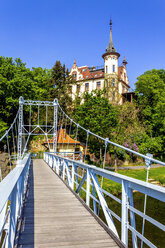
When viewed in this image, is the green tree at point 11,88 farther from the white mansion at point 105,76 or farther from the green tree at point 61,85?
the white mansion at point 105,76

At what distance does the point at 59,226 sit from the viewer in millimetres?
3270

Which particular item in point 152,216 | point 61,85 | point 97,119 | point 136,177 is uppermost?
point 61,85

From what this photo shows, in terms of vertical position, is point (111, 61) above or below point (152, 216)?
above

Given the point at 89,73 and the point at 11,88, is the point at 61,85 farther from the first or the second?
the point at 89,73

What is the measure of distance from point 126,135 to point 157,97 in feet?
35.0

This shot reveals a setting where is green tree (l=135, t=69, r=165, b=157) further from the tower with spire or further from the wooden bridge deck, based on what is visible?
the wooden bridge deck

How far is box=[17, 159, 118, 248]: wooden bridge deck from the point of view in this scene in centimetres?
270

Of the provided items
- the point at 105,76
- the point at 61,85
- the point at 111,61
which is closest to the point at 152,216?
Answer: the point at 61,85

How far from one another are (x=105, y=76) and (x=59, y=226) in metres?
33.2

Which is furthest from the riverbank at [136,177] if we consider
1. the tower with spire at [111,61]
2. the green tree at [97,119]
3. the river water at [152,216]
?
the tower with spire at [111,61]

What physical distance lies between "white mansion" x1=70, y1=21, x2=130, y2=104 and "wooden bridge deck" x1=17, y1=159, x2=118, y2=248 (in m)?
27.1

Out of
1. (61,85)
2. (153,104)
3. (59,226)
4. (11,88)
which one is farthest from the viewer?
(61,85)

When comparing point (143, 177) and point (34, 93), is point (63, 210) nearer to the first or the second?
point (143, 177)

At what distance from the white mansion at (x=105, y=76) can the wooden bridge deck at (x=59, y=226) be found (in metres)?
27.1
